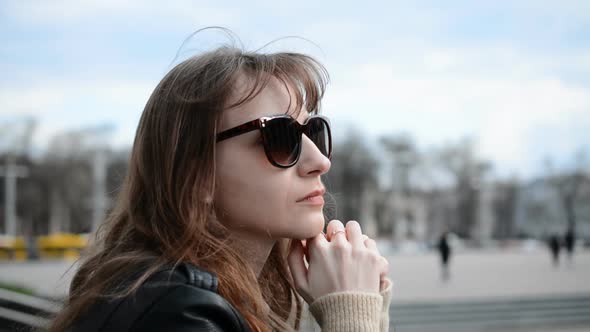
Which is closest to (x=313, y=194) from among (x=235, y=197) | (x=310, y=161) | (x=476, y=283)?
(x=310, y=161)

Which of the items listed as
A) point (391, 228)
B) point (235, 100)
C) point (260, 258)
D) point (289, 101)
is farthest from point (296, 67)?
point (391, 228)

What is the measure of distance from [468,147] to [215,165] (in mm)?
67755

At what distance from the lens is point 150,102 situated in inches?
64.4

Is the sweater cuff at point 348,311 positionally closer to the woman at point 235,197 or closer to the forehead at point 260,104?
the woman at point 235,197

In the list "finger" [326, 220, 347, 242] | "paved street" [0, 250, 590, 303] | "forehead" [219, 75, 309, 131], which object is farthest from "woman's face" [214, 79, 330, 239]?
"paved street" [0, 250, 590, 303]

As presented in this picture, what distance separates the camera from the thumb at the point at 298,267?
172 cm

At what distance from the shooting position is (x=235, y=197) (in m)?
1.60

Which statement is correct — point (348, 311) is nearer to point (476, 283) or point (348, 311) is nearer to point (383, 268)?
point (383, 268)

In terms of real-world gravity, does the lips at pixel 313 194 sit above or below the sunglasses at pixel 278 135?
below

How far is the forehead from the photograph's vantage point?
1586mm

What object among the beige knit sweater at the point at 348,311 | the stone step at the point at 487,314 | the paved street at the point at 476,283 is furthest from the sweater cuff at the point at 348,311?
the paved street at the point at 476,283

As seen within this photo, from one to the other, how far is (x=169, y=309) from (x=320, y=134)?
2.36ft

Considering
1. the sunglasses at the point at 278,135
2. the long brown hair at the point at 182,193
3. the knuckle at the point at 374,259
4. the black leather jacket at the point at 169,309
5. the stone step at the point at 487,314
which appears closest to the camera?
the black leather jacket at the point at 169,309

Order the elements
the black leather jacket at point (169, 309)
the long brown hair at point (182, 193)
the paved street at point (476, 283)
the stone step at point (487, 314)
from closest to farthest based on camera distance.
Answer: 1. the black leather jacket at point (169, 309)
2. the long brown hair at point (182, 193)
3. the stone step at point (487, 314)
4. the paved street at point (476, 283)
